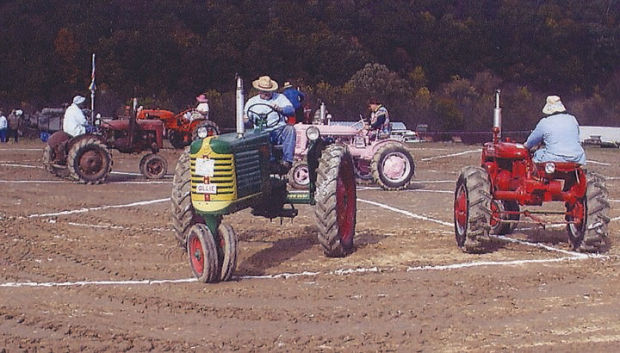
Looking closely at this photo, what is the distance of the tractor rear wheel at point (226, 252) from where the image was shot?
773 centimetres

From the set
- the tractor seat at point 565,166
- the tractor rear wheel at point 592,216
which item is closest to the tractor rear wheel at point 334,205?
the tractor seat at point 565,166

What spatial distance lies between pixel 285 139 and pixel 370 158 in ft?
24.0

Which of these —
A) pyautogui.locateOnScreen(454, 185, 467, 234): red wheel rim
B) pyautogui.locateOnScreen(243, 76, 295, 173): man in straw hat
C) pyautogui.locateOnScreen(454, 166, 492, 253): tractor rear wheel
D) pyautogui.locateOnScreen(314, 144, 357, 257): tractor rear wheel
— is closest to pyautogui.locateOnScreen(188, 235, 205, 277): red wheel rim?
pyautogui.locateOnScreen(314, 144, 357, 257): tractor rear wheel

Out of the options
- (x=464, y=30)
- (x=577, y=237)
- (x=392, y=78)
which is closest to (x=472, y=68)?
(x=464, y=30)

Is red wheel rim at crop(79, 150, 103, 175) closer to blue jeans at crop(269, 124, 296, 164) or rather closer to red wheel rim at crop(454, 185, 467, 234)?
blue jeans at crop(269, 124, 296, 164)

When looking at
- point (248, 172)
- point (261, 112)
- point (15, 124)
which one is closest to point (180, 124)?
point (15, 124)

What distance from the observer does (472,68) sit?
53344mm

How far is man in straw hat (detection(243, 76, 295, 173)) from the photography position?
927 centimetres

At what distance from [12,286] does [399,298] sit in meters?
3.01

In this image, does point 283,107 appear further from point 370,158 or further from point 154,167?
point 154,167

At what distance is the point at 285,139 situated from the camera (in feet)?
30.5

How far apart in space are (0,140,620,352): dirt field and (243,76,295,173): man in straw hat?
3.21ft

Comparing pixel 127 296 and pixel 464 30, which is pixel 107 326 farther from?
pixel 464 30

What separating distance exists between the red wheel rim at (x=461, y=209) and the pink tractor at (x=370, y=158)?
18.7ft
